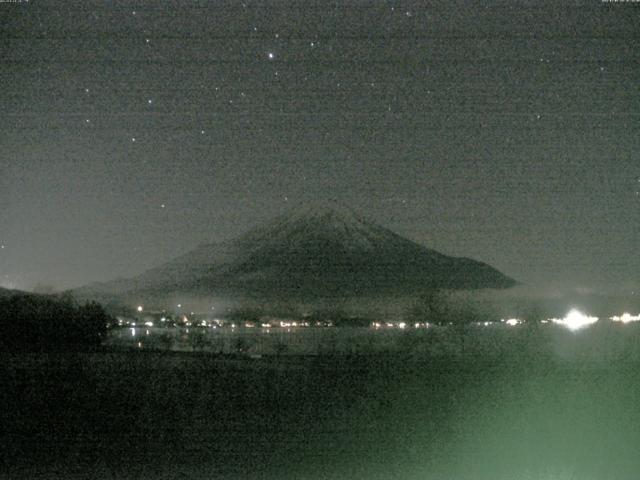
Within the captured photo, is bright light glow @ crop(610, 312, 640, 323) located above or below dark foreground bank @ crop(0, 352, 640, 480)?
above

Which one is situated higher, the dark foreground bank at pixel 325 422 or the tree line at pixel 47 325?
the tree line at pixel 47 325

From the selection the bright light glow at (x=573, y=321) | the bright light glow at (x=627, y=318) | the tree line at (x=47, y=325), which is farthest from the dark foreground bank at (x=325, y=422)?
the bright light glow at (x=627, y=318)

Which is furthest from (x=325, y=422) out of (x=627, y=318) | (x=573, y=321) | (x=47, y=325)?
(x=627, y=318)

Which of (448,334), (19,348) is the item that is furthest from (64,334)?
(448,334)

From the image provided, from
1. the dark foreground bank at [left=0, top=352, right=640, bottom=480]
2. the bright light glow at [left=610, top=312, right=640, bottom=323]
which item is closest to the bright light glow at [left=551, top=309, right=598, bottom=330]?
the bright light glow at [left=610, top=312, right=640, bottom=323]

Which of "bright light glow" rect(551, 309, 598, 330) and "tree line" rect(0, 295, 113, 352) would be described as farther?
"bright light glow" rect(551, 309, 598, 330)

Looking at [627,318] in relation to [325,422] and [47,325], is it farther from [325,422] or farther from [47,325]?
[325,422]

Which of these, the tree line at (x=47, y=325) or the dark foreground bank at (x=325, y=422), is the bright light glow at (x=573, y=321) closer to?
the tree line at (x=47, y=325)

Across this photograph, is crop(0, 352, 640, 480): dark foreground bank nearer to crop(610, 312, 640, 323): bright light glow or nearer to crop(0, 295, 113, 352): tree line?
crop(0, 295, 113, 352): tree line
